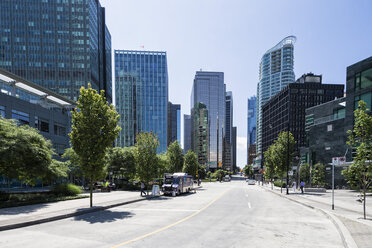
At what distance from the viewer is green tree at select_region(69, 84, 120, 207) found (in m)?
15.7

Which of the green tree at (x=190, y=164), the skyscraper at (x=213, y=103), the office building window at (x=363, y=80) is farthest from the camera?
the skyscraper at (x=213, y=103)

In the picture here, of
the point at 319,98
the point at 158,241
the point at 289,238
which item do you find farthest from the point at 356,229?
the point at 319,98

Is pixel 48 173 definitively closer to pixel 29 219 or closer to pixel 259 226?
pixel 29 219

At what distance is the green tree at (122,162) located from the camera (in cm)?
3475

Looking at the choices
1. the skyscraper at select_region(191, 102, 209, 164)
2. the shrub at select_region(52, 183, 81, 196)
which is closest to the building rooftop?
the shrub at select_region(52, 183, 81, 196)

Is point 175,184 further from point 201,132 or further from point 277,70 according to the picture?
point 277,70

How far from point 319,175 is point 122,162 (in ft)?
121

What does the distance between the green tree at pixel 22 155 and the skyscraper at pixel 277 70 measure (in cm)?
17383

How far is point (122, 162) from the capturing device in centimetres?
3556

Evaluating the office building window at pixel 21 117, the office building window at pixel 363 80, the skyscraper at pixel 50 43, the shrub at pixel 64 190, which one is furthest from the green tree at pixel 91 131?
the skyscraper at pixel 50 43

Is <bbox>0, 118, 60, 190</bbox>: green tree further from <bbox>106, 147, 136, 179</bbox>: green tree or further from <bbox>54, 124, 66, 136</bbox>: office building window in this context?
<bbox>54, 124, 66, 136</bbox>: office building window

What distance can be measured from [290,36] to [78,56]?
174248mm

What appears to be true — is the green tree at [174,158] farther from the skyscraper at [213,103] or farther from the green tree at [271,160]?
the skyscraper at [213,103]

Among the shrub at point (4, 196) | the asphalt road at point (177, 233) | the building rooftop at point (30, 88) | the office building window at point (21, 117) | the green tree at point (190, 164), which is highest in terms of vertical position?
the building rooftop at point (30, 88)
